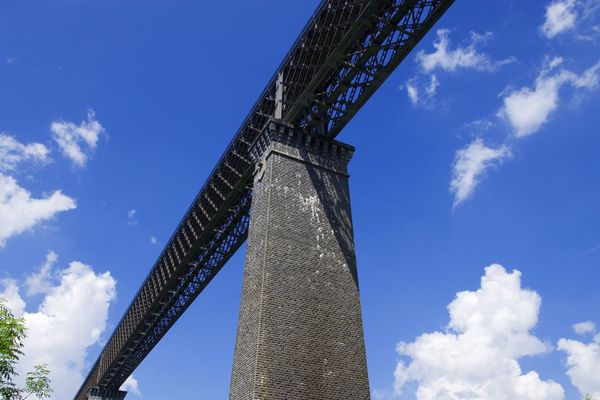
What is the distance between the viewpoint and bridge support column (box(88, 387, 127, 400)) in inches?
1965

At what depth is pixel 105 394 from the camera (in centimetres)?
5028

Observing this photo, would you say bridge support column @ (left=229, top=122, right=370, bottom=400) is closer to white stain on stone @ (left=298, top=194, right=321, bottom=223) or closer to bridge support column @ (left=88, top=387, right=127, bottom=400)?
white stain on stone @ (left=298, top=194, right=321, bottom=223)

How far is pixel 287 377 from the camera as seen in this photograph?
14.4 meters

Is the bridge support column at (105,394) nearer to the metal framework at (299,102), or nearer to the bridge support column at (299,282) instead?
the metal framework at (299,102)

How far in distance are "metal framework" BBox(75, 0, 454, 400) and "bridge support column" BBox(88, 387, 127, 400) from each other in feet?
60.9

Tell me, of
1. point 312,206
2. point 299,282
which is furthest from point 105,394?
point 299,282

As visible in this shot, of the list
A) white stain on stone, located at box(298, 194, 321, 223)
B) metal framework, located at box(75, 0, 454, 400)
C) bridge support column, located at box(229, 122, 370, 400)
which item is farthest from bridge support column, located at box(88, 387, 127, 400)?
white stain on stone, located at box(298, 194, 321, 223)

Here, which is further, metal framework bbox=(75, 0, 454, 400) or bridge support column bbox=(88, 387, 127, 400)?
bridge support column bbox=(88, 387, 127, 400)

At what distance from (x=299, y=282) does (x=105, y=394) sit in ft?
137

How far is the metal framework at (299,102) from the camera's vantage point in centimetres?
1655

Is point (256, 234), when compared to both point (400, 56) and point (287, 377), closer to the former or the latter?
point (287, 377)

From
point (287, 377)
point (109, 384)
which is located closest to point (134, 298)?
point (109, 384)

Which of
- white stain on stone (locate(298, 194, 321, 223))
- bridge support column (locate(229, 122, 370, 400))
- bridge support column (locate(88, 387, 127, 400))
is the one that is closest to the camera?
bridge support column (locate(229, 122, 370, 400))

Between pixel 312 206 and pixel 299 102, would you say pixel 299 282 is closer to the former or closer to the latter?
pixel 312 206
